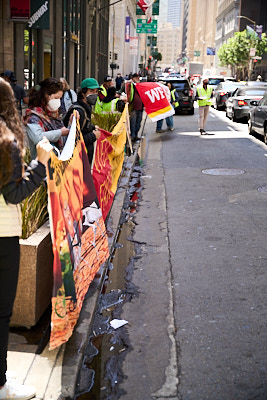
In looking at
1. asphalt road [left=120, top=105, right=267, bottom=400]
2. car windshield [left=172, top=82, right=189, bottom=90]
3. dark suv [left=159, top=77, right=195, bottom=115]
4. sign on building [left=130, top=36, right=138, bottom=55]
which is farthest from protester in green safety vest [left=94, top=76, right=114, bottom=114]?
sign on building [left=130, top=36, right=138, bottom=55]

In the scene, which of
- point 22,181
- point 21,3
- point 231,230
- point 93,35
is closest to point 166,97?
point 21,3

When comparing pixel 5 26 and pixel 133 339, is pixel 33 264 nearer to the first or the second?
pixel 133 339

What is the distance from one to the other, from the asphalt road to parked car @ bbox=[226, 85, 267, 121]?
13607mm

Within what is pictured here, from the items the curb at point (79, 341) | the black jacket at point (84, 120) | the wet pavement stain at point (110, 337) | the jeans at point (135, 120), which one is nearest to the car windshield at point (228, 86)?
the jeans at point (135, 120)

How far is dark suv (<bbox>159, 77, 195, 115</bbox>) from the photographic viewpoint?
98.4 ft

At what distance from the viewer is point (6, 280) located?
10.9ft

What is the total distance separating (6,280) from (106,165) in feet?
18.7

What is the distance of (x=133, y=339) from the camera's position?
480 cm

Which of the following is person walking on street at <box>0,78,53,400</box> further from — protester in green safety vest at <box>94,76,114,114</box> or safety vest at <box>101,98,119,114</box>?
protester in green safety vest at <box>94,76,114,114</box>

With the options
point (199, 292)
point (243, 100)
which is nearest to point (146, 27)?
point (243, 100)

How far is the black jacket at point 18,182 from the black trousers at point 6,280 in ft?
0.83

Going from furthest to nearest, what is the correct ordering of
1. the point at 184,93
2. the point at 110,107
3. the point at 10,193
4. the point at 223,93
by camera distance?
the point at 223,93, the point at 184,93, the point at 110,107, the point at 10,193

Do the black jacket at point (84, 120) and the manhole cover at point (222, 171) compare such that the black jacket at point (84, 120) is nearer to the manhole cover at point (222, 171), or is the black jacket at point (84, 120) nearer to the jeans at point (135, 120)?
the manhole cover at point (222, 171)

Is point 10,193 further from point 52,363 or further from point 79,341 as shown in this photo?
point 79,341
